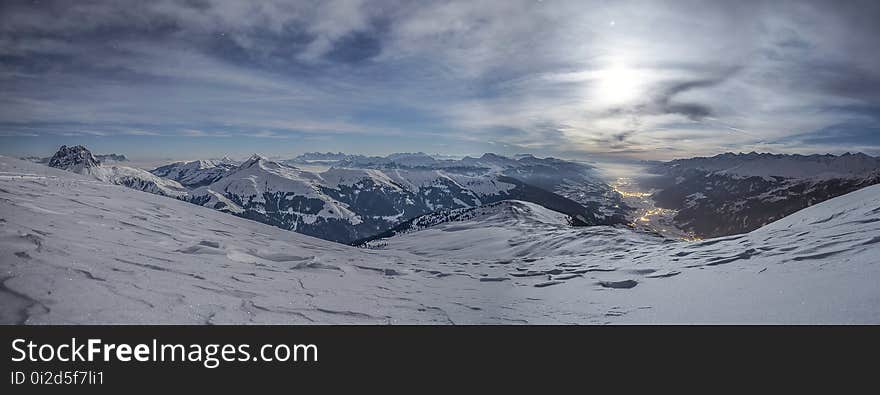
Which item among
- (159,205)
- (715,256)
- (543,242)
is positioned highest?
(159,205)

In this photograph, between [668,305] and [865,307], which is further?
[668,305]

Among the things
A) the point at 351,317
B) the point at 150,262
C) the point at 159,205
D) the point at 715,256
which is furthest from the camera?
the point at 159,205

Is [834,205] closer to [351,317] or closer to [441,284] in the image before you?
[441,284]

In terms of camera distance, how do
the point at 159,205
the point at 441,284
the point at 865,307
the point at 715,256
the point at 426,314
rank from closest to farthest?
the point at 865,307 → the point at 426,314 → the point at 441,284 → the point at 715,256 → the point at 159,205

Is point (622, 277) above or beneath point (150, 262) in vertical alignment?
beneath
